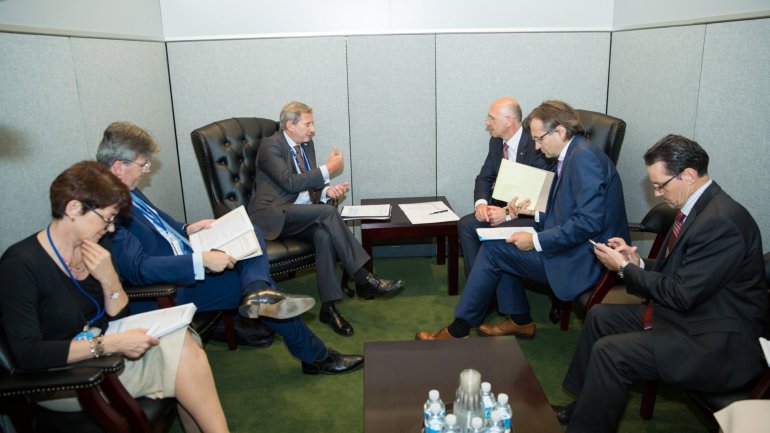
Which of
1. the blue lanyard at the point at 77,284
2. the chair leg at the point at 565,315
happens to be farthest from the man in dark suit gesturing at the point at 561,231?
the blue lanyard at the point at 77,284

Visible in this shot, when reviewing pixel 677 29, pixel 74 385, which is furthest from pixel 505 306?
pixel 74 385

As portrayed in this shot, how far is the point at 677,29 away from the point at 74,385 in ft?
10.9

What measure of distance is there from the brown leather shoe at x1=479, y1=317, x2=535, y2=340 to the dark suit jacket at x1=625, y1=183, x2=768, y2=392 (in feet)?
3.77

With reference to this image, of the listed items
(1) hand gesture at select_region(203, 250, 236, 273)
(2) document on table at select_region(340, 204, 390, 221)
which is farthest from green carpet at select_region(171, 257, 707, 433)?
(1) hand gesture at select_region(203, 250, 236, 273)

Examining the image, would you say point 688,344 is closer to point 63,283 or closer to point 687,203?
point 687,203

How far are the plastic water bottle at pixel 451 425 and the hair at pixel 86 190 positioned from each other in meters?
1.25

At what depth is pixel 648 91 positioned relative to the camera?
3.46 m

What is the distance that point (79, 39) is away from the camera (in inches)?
108

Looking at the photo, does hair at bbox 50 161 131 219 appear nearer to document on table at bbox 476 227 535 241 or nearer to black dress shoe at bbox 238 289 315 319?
black dress shoe at bbox 238 289 315 319

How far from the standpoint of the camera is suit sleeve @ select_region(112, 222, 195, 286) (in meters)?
2.29

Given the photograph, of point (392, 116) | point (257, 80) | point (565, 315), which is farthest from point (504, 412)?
point (257, 80)

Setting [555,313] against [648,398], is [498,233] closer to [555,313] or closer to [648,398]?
[555,313]

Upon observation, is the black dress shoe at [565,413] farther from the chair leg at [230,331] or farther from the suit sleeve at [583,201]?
the chair leg at [230,331]

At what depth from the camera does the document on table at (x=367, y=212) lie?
139 inches
